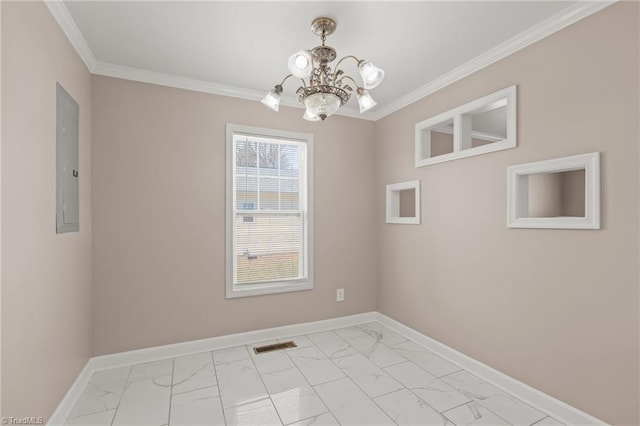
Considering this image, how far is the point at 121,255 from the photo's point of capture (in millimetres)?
2744

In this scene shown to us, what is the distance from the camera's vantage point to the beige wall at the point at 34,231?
1.41 metres

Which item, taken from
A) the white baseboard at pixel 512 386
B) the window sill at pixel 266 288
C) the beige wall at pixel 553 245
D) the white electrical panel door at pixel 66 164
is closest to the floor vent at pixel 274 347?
the window sill at pixel 266 288

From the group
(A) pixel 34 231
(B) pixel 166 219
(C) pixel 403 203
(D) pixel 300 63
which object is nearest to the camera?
(A) pixel 34 231

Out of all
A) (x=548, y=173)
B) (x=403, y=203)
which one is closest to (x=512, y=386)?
(x=548, y=173)

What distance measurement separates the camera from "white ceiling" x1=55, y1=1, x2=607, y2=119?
6.38ft

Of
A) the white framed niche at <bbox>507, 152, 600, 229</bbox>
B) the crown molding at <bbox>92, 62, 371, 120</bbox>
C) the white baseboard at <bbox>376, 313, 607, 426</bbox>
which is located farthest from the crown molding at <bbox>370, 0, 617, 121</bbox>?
the white baseboard at <bbox>376, 313, 607, 426</bbox>

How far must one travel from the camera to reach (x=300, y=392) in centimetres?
230

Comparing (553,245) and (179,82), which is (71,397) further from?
(553,245)

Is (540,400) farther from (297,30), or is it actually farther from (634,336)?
(297,30)

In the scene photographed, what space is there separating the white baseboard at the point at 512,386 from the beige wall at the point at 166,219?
1.26 m

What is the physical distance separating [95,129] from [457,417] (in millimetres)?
3547

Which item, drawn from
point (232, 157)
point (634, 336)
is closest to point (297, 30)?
point (232, 157)

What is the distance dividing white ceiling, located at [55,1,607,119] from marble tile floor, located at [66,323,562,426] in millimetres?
2562

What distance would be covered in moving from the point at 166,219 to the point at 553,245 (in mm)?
3120
